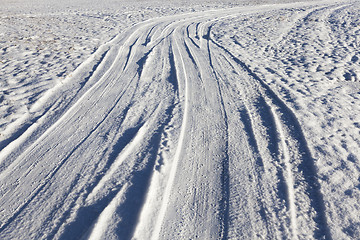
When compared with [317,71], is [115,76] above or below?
above

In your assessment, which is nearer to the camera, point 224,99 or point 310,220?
point 310,220

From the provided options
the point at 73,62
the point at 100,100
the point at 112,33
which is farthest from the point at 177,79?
the point at 112,33

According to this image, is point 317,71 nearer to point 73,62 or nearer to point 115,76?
point 115,76

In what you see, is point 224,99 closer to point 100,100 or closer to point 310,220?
point 100,100

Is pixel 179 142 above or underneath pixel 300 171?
above

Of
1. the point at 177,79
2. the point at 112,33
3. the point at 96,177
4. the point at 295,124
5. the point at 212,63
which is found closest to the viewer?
the point at 96,177

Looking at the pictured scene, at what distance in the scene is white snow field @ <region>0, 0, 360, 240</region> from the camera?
2.84 meters

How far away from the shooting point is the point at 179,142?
159 inches

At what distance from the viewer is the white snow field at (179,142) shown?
284 cm

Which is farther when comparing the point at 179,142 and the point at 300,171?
the point at 179,142

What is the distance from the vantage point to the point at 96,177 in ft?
11.2

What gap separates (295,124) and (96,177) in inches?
118

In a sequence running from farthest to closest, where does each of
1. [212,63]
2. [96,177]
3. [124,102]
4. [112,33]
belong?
[112,33] < [212,63] < [124,102] < [96,177]

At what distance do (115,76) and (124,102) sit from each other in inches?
58.0
